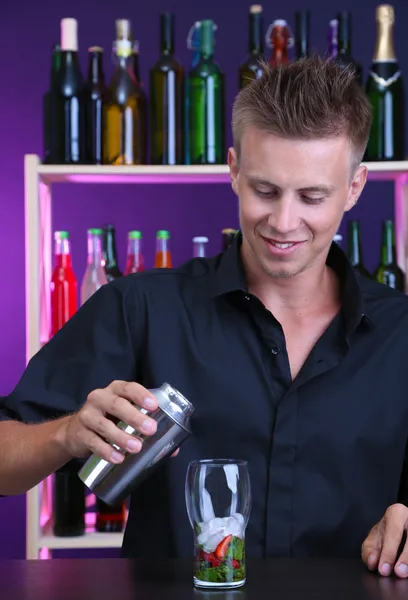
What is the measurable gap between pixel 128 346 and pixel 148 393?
0.50m

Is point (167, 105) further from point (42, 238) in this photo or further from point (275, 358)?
point (275, 358)

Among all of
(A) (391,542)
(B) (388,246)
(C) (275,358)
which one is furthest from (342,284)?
(B) (388,246)

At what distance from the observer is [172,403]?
1.15m

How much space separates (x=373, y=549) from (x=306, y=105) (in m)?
0.64

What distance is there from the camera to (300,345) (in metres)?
1.65

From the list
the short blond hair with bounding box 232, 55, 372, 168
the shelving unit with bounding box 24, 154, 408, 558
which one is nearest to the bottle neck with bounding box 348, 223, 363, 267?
the shelving unit with bounding box 24, 154, 408, 558

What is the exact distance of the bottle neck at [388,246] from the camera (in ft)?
8.73

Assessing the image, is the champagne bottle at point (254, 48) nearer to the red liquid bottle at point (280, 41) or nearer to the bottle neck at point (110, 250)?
the red liquid bottle at point (280, 41)

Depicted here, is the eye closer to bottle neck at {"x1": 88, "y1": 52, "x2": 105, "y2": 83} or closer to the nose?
the nose

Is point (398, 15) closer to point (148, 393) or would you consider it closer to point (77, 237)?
point (77, 237)

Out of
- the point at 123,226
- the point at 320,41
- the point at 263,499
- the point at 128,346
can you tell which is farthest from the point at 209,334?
the point at 320,41

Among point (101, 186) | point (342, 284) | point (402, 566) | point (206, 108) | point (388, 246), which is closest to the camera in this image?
point (402, 566)

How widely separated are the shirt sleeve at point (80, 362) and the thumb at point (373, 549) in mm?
494

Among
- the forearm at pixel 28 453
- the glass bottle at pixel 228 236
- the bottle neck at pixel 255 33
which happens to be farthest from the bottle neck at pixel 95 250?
the forearm at pixel 28 453
